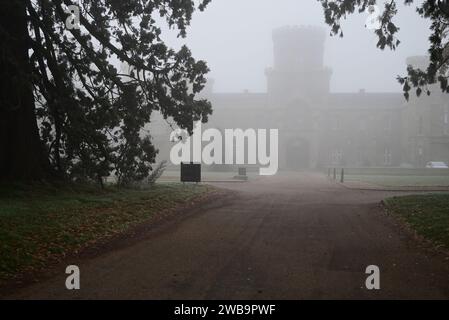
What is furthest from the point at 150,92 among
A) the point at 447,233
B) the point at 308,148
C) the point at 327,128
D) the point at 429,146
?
the point at 429,146

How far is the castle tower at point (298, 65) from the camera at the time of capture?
69688 mm

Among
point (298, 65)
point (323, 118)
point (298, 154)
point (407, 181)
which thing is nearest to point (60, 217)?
point (407, 181)

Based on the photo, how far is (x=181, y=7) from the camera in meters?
17.2

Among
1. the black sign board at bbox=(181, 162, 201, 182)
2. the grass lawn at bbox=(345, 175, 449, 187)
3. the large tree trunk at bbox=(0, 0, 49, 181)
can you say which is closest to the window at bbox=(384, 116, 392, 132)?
the grass lawn at bbox=(345, 175, 449, 187)

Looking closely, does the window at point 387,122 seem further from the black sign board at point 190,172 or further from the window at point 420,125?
the black sign board at point 190,172

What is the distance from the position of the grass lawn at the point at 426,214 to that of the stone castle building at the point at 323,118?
159 ft

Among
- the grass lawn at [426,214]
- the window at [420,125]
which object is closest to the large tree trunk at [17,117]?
the grass lawn at [426,214]

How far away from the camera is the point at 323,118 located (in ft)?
222

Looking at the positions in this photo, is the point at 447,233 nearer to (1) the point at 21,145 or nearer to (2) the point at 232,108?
(1) the point at 21,145

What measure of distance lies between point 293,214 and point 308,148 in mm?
52380

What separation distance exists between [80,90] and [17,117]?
8.90 feet

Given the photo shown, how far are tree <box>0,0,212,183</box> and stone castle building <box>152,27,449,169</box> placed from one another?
1907 inches
